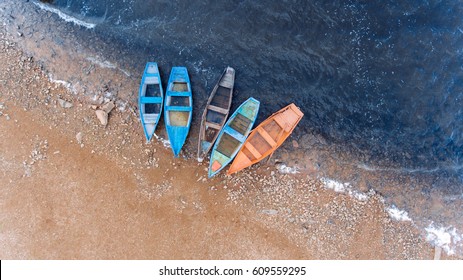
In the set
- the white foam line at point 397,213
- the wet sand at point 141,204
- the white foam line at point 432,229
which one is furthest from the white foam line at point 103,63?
the white foam line at point 397,213

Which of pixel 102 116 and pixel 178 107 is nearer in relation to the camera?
pixel 178 107

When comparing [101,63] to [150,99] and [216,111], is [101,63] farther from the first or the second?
[216,111]

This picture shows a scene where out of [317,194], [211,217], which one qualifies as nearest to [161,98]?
[211,217]

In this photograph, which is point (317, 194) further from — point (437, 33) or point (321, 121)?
point (437, 33)

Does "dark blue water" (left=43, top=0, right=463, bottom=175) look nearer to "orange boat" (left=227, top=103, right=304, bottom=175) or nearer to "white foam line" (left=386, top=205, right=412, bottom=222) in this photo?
"orange boat" (left=227, top=103, right=304, bottom=175)

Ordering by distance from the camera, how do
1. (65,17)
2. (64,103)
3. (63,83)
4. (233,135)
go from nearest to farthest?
1. (233,135)
2. (64,103)
3. (63,83)
4. (65,17)

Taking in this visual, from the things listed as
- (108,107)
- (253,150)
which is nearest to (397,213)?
(253,150)
